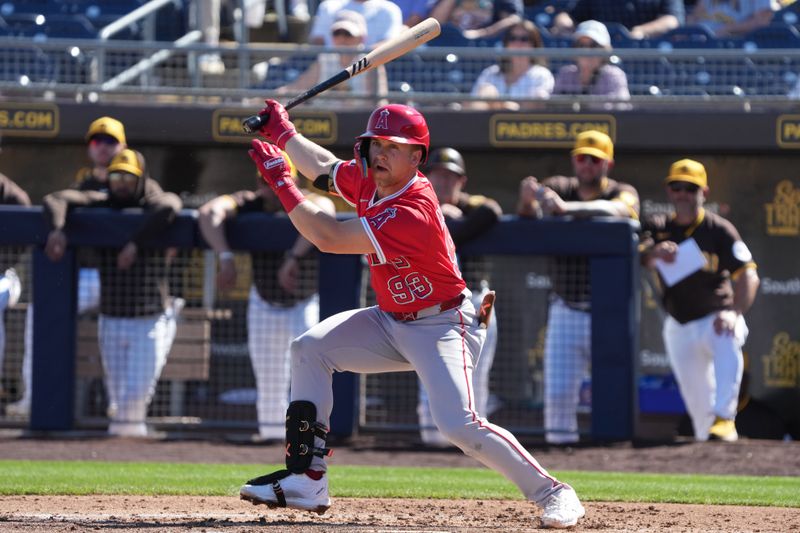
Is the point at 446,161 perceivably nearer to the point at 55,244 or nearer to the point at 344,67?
the point at 344,67

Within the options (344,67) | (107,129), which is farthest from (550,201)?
(107,129)

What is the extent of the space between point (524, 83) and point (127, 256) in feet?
11.2

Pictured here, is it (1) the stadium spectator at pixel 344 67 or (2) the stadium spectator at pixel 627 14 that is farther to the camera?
(2) the stadium spectator at pixel 627 14

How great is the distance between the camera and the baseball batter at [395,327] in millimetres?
4477

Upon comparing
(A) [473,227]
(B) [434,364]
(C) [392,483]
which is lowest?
(C) [392,483]

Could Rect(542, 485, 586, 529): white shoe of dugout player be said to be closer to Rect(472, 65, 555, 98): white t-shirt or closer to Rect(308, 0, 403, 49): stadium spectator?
Rect(472, 65, 555, 98): white t-shirt

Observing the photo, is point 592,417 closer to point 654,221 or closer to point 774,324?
point 654,221

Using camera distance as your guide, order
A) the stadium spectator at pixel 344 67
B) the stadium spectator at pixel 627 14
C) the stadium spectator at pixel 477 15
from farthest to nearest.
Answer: the stadium spectator at pixel 627 14, the stadium spectator at pixel 477 15, the stadium spectator at pixel 344 67

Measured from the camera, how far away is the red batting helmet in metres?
4.57

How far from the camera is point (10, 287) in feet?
25.6

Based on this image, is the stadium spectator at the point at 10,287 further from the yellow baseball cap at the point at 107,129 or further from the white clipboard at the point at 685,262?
the white clipboard at the point at 685,262

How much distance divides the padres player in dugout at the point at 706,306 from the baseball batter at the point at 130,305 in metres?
3.07


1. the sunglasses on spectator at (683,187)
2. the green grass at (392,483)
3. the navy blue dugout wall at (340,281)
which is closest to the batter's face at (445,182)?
the navy blue dugout wall at (340,281)

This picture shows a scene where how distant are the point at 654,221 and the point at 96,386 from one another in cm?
385
